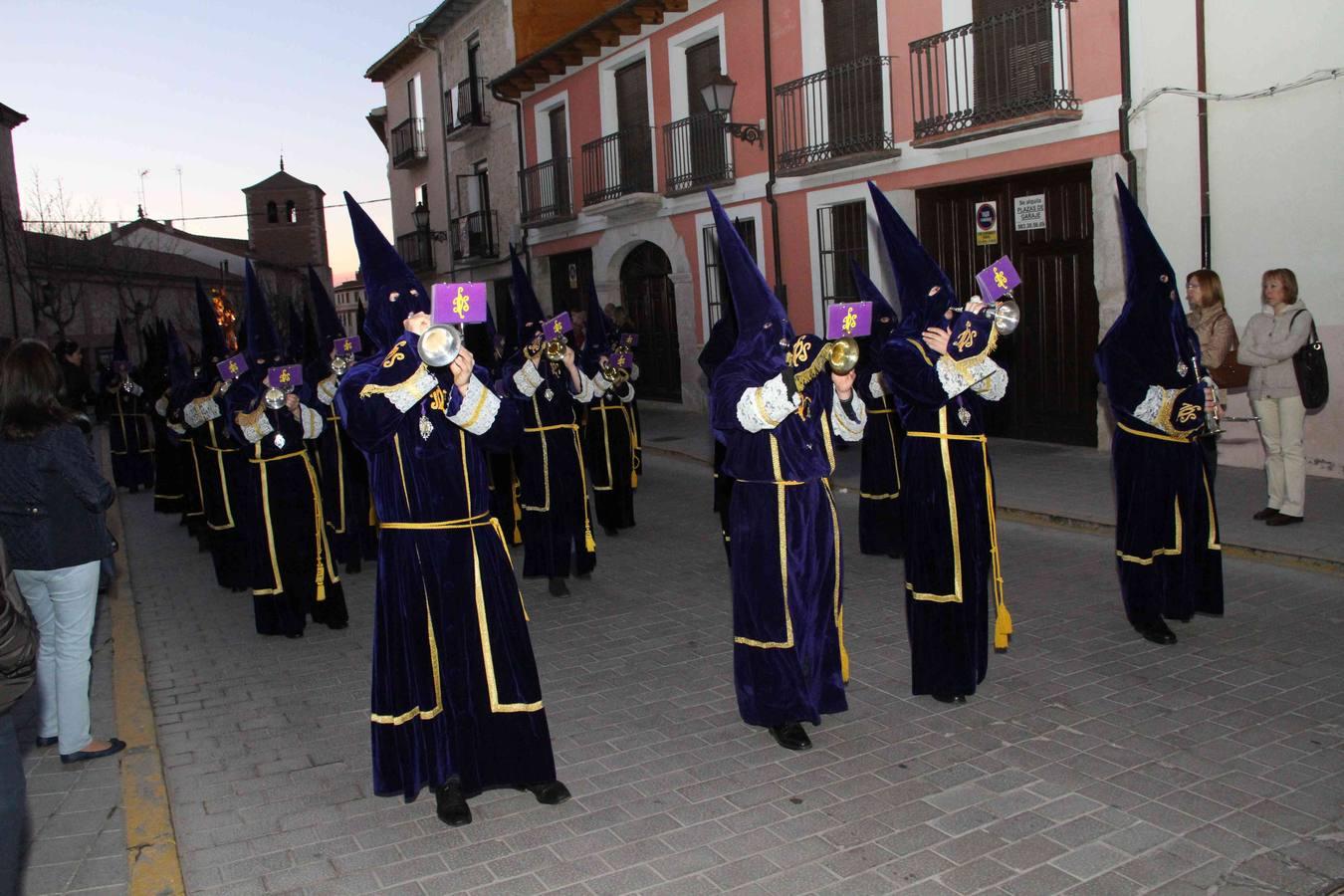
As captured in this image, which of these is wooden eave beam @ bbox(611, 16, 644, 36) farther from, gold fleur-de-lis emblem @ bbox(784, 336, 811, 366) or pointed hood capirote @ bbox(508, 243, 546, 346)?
gold fleur-de-lis emblem @ bbox(784, 336, 811, 366)

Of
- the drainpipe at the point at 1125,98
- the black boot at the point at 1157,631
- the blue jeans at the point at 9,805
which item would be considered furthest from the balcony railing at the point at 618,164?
the blue jeans at the point at 9,805

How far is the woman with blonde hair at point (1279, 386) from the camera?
29.1 feet

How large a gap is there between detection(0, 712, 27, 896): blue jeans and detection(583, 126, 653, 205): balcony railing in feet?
61.8

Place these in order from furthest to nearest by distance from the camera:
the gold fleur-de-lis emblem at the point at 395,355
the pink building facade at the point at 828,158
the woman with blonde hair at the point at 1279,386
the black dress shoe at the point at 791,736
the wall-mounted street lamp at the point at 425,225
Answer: the wall-mounted street lamp at the point at 425,225
the pink building facade at the point at 828,158
the woman with blonde hair at the point at 1279,386
the black dress shoe at the point at 791,736
the gold fleur-de-lis emblem at the point at 395,355

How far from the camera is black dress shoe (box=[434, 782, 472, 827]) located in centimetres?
468

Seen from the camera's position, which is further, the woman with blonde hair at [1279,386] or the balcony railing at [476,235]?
the balcony railing at [476,235]

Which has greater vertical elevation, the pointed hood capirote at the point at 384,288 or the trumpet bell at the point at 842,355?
the pointed hood capirote at the point at 384,288

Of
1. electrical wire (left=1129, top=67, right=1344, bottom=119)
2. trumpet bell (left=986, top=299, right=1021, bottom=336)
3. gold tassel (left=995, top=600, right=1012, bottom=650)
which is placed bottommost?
gold tassel (left=995, top=600, right=1012, bottom=650)

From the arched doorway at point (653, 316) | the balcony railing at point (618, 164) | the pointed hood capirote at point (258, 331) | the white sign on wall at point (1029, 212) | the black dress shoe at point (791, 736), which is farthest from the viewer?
the arched doorway at point (653, 316)

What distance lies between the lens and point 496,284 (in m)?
28.6

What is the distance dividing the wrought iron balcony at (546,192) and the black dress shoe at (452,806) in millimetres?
20081

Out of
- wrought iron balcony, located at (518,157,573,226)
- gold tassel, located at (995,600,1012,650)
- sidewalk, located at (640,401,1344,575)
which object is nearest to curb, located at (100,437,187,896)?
gold tassel, located at (995,600,1012,650)

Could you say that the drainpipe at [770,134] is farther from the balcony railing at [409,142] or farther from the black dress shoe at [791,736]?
the balcony railing at [409,142]

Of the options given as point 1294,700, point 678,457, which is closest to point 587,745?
point 1294,700
